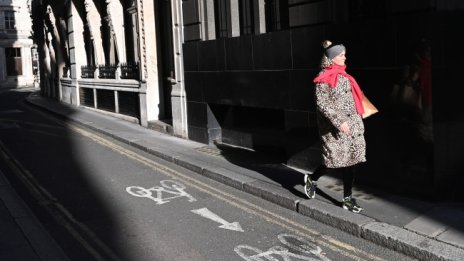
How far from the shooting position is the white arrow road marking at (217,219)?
602 centimetres

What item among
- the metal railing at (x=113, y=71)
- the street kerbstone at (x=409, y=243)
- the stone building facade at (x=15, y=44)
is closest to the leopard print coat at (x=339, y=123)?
the street kerbstone at (x=409, y=243)

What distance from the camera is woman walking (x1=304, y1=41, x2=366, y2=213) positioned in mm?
5672

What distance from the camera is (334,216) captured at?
5883mm

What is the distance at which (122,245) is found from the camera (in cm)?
557

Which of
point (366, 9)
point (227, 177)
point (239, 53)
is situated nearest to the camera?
point (366, 9)

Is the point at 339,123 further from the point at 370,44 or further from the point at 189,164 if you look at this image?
the point at 189,164

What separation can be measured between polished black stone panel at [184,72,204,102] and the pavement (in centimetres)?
130

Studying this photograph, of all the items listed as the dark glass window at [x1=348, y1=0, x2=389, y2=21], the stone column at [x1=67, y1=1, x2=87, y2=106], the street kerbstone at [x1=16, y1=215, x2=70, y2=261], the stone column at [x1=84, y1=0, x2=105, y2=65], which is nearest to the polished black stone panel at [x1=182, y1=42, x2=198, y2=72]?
the dark glass window at [x1=348, y1=0, x2=389, y2=21]

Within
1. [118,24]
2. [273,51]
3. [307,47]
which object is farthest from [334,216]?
[118,24]

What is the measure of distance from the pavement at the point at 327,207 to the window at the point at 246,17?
227 cm

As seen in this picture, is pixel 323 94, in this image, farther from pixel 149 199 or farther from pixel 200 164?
pixel 200 164

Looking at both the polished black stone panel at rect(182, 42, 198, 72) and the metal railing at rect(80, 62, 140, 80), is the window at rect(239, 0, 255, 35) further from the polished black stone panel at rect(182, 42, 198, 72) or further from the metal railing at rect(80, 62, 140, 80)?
the metal railing at rect(80, 62, 140, 80)

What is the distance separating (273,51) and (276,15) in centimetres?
82

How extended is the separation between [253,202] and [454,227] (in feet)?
8.42
